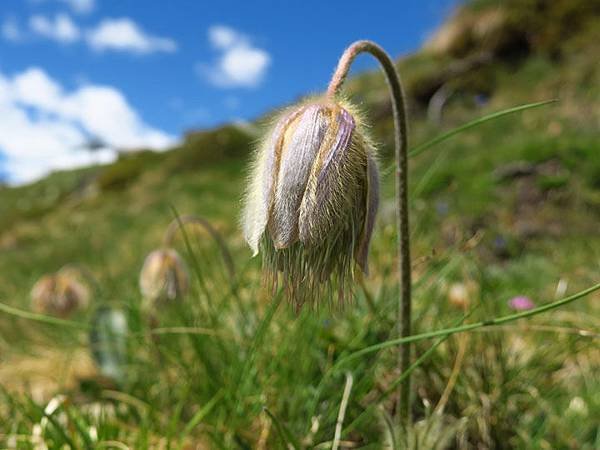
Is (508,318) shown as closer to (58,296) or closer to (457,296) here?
(457,296)

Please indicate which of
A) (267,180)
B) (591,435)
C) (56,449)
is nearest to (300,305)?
(267,180)

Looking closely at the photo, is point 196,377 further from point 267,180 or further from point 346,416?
point 267,180

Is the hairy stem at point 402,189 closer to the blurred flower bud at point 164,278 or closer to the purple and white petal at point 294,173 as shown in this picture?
the purple and white petal at point 294,173

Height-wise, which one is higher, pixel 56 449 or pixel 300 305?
pixel 300 305

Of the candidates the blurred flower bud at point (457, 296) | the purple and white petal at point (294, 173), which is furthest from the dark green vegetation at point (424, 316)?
the purple and white petal at point (294, 173)

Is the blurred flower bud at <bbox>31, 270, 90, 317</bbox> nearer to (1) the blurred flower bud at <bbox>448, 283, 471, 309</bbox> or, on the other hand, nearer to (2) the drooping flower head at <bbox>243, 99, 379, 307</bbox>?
(1) the blurred flower bud at <bbox>448, 283, 471, 309</bbox>

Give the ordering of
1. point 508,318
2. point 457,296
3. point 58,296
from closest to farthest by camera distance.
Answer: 1. point 508,318
2. point 457,296
3. point 58,296

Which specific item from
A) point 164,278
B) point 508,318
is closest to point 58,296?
point 164,278
